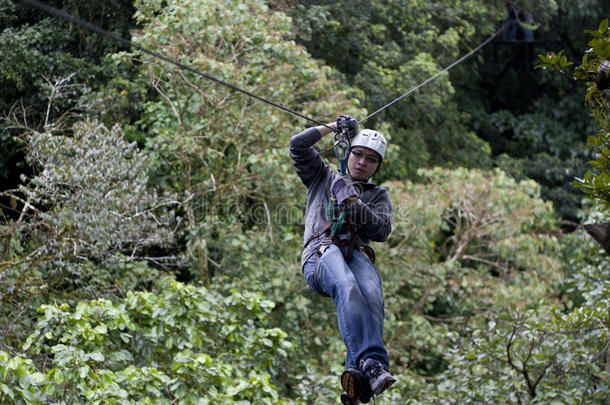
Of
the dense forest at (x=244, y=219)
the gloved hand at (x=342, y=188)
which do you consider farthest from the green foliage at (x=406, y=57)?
the gloved hand at (x=342, y=188)

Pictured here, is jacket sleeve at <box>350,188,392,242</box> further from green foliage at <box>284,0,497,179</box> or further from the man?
green foliage at <box>284,0,497,179</box>

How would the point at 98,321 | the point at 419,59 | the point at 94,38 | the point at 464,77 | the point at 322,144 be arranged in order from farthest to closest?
the point at 464,77 < the point at 419,59 < the point at 94,38 < the point at 322,144 < the point at 98,321

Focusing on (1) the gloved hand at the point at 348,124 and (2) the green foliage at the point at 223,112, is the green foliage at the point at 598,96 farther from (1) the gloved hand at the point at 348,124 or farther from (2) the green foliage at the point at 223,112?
(2) the green foliage at the point at 223,112

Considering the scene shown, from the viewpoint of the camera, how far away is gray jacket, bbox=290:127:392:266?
397 centimetres

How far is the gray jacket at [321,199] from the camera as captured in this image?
156 inches

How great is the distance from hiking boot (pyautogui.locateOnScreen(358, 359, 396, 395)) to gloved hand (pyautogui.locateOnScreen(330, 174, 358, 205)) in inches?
29.4

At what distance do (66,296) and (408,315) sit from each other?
3.96m

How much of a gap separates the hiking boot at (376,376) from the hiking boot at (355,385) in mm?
34

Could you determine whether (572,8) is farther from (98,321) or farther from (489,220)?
(98,321)

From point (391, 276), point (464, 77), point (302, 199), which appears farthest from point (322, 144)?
point (464, 77)

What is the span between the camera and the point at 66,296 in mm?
6891

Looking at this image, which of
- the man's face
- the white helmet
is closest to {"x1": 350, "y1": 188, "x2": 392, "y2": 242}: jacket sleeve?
the man's face

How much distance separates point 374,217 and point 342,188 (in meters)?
0.27

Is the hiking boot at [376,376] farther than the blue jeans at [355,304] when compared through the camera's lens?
No
